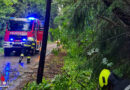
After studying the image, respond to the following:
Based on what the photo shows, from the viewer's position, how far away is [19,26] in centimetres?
1620

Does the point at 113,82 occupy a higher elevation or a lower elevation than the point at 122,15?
lower

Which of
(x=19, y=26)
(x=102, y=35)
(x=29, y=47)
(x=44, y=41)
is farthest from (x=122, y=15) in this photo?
(x=19, y=26)

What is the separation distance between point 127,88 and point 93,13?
262 centimetres

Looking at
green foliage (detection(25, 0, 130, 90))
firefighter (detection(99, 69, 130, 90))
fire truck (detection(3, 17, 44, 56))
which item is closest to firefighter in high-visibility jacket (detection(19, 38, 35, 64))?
fire truck (detection(3, 17, 44, 56))

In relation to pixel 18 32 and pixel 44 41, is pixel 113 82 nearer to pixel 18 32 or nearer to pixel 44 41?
pixel 44 41

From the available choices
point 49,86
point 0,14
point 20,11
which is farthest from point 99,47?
point 20,11

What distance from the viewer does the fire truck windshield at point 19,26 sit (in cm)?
1612

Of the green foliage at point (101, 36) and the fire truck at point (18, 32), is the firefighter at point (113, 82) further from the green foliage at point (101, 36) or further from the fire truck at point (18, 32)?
the fire truck at point (18, 32)

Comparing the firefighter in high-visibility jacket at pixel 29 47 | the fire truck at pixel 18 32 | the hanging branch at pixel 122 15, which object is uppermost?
the hanging branch at pixel 122 15

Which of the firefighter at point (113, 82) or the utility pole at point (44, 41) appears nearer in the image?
the firefighter at point (113, 82)

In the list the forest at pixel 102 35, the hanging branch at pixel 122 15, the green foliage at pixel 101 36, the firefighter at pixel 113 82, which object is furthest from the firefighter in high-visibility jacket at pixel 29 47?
the firefighter at pixel 113 82

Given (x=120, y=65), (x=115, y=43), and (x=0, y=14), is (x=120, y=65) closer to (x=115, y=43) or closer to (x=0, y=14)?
Answer: (x=115, y=43)

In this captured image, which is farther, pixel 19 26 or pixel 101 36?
pixel 19 26

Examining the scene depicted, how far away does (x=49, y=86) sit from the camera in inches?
206
